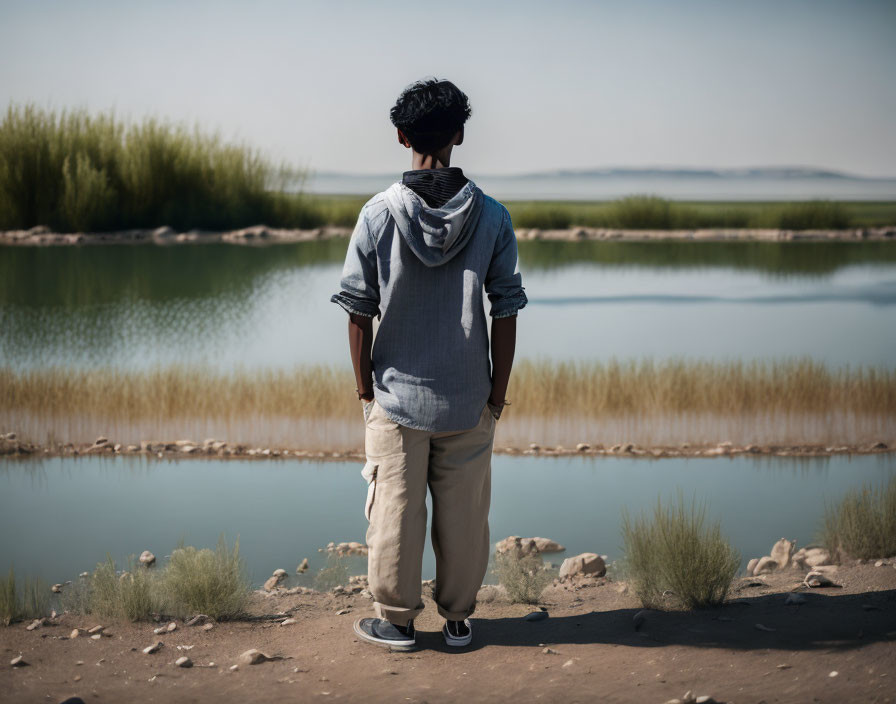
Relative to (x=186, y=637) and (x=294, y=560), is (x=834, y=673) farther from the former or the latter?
(x=294, y=560)

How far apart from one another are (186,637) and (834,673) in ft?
6.64

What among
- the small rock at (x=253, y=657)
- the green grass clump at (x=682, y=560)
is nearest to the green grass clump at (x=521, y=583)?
the green grass clump at (x=682, y=560)

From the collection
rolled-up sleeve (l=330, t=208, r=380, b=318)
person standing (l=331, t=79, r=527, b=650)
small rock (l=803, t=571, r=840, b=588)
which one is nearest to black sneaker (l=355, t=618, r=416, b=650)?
person standing (l=331, t=79, r=527, b=650)

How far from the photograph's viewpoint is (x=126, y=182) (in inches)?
659

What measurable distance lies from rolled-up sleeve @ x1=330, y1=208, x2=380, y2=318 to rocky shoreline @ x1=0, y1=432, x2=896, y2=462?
376 centimetres

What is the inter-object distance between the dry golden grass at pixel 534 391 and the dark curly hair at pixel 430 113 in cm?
480

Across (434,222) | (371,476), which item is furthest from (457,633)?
(434,222)

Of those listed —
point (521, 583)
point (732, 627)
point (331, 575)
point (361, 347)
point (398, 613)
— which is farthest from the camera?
point (331, 575)

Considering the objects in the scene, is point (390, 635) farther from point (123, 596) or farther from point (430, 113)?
point (430, 113)

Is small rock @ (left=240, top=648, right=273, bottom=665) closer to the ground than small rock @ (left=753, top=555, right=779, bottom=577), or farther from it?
farther from it

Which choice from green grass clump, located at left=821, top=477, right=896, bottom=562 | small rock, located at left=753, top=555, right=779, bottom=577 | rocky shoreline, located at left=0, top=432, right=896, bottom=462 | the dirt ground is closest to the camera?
the dirt ground

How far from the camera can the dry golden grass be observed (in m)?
7.89

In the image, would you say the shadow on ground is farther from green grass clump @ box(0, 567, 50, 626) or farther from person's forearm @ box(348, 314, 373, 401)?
green grass clump @ box(0, 567, 50, 626)

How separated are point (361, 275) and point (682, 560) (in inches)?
59.1
